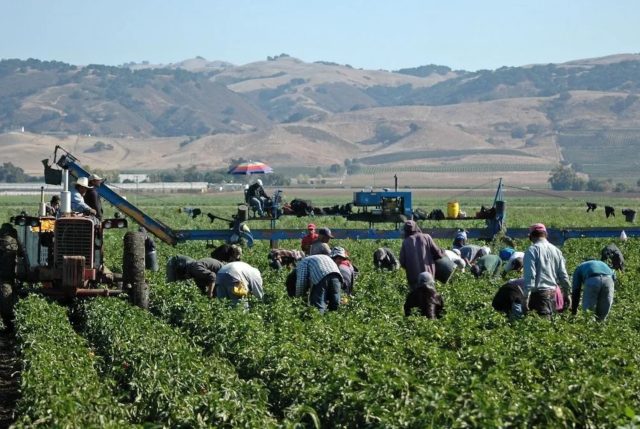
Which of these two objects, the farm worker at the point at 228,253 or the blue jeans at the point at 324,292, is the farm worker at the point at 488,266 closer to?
the farm worker at the point at 228,253

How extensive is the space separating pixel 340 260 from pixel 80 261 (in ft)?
11.6

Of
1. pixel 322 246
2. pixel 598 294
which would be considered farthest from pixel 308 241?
pixel 598 294

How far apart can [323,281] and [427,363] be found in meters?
5.38

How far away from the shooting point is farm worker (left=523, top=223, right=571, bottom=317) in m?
16.0

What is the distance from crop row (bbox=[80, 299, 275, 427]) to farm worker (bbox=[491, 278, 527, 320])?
3.80m

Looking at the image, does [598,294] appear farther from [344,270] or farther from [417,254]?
[344,270]

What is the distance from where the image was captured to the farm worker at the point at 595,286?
16422mm

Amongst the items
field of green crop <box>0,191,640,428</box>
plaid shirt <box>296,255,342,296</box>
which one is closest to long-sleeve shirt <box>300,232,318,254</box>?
field of green crop <box>0,191,640,428</box>

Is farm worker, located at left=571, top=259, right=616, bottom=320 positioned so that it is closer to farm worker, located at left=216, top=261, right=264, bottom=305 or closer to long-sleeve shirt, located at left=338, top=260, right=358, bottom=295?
long-sleeve shirt, located at left=338, top=260, right=358, bottom=295

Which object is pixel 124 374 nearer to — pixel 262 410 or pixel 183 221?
pixel 262 410

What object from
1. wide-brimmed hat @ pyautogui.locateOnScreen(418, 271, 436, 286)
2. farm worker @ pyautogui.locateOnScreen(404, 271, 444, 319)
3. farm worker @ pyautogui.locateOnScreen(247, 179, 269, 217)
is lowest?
farm worker @ pyautogui.locateOnScreen(404, 271, 444, 319)

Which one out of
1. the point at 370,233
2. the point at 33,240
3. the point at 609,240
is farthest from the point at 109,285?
the point at 609,240

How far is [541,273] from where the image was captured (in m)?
16.0

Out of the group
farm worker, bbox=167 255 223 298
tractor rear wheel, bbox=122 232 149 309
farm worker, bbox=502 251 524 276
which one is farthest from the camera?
farm worker, bbox=502 251 524 276
